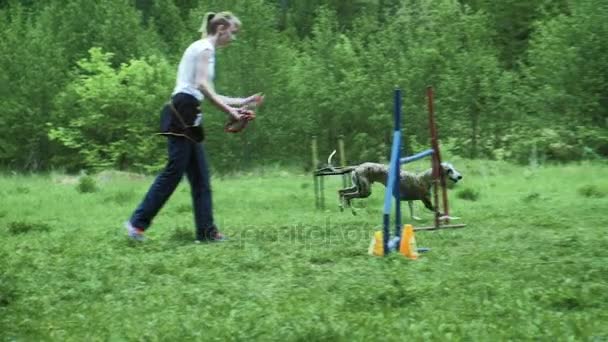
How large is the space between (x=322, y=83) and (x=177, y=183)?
21.4 metres

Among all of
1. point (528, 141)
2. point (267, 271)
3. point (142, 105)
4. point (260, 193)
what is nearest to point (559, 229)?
point (267, 271)

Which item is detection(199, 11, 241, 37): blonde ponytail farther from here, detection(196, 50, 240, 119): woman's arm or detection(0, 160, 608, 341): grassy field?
detection(0, 160, 608, 341): grassy field

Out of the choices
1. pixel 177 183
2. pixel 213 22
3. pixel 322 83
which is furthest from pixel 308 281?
pixel 322 83

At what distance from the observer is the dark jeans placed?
683cm

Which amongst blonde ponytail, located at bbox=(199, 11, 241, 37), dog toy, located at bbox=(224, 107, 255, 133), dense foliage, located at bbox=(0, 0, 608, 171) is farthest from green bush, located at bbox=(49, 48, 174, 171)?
dog toy, located at bbox=(224, 107, 255, 133)

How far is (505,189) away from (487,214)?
422 cm

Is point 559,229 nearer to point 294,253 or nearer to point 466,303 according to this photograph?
point 294,253

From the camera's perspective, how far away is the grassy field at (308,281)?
381 cm

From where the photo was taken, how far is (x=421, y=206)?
10.3 m

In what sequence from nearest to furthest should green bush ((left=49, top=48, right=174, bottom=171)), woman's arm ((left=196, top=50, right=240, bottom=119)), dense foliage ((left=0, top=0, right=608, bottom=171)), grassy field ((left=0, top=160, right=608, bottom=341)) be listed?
1. grassy field ((left=0, top=160, right=608, bottom=341))
2. woman's arm ((left=196, top=50, right=240, bottom=119))
3. dense foliage ((left=0, top=0, right=608, bottom=171))
4. green bush ((left=49, top=48, right=174, bottom=171))

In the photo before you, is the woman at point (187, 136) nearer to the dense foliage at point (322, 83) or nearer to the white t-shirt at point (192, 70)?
the white t-shirt at point (192, 70)

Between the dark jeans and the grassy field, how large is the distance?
0.22 metres

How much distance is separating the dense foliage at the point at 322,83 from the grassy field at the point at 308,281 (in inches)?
664

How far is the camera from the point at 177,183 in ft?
22.8
